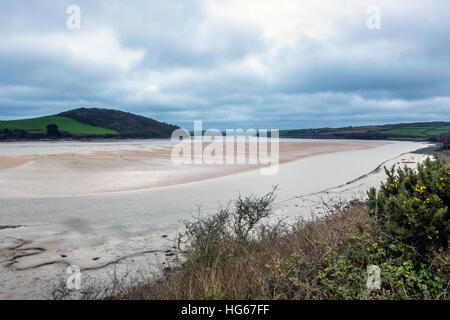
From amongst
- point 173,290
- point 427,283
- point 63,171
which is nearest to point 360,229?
point 427,283

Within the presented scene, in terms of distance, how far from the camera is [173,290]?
3541 mm

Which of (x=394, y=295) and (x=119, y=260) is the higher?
(x=394, y=295)

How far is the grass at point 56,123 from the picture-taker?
66.9 m

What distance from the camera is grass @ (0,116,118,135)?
219 feet

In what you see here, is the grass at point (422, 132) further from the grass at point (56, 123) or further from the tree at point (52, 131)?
the tree at point (52, 131)

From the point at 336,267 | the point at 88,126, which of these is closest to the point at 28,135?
the point at 88,126

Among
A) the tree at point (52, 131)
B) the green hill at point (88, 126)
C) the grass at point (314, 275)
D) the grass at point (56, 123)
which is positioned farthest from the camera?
the grass at point (56, 123)

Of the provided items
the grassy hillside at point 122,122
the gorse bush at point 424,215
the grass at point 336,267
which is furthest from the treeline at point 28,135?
the gorse bush at point 424,215

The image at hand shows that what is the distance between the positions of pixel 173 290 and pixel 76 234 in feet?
17.4

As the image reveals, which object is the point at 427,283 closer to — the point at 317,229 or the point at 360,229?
the point at 360,229

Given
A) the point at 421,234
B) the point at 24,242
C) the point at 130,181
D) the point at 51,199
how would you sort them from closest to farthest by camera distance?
the point at 421,234 < the point at 24,242 < the point at 51,199 < the point at 130,181

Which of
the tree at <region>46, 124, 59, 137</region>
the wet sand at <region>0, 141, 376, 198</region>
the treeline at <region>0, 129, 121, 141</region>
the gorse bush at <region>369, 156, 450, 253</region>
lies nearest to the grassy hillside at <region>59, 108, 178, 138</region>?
the treeline at <region>0, 129, 121, 141</region>

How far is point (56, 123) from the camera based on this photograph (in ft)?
252
